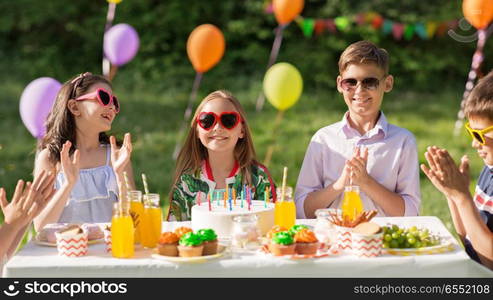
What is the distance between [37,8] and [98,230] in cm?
1188

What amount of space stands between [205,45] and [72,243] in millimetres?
5055

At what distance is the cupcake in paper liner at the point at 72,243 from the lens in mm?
3016

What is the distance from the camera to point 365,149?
4141 mm

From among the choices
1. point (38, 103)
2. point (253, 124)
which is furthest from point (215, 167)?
point (253, 124)

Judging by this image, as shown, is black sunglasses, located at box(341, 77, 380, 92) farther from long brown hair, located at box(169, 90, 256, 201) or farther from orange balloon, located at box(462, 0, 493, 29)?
orange balloon, located at box(462, 0, 493, 29)

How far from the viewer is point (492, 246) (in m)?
3.15

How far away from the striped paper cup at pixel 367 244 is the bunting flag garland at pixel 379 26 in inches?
351

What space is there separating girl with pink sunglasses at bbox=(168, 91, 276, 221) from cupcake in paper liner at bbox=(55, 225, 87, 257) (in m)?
1.05

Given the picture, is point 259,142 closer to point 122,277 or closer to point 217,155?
point 217,155

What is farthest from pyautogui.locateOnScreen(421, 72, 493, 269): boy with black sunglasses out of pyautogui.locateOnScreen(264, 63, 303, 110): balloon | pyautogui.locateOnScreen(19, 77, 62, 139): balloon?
pyautogui.locateOnScreen(264, 63, 303, 110): balloon

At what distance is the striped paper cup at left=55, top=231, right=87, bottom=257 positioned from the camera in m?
3.02

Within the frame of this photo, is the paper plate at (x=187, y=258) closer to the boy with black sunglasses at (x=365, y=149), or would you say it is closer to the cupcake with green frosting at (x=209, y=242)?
the cupcake with green frosting at (x=209, y=242)

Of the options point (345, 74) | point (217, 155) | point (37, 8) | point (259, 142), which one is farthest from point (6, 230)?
point (37, 8)

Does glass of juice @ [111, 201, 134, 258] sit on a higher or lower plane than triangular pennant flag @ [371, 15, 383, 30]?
lower
